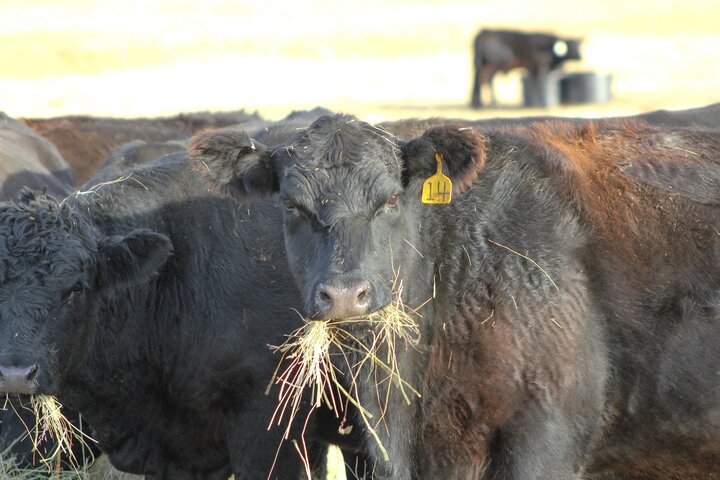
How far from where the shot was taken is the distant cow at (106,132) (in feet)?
36.2

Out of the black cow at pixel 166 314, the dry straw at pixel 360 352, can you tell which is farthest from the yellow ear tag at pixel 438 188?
the black cow at pixel 166 314

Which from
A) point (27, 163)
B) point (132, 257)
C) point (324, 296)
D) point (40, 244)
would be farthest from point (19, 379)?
point (27, 163)

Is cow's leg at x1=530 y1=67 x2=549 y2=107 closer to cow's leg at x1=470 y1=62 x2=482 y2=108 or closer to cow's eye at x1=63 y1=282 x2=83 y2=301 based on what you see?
cow's leg at x1=470 y1=62 x2=482 y2=108

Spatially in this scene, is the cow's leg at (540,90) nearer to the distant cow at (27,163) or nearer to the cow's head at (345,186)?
the distant cow at (27,163)

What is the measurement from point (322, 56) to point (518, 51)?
38.9 feet

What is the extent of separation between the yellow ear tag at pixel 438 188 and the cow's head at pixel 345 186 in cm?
4

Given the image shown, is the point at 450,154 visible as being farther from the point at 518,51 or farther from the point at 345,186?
the point at 518,51

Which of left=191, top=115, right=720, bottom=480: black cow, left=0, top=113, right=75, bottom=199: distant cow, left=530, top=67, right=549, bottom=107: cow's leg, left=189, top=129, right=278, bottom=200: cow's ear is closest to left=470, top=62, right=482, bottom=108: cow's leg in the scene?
left=530, top=67, right=549, bottom=107: cow's leg

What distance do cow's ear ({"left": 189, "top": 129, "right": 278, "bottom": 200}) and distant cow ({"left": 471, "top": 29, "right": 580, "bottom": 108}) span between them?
1023 inches

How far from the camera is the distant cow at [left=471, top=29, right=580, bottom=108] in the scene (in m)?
31.8

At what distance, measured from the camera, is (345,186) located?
529 centimetres

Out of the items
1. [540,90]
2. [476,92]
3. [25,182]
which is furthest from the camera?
[476,92]

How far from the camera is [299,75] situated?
35531 mm

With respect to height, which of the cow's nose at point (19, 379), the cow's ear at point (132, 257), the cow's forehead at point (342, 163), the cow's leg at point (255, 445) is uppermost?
the cow's forehead at point (342, 163)
